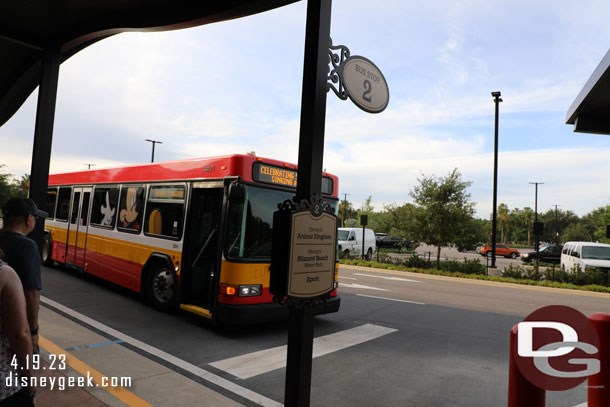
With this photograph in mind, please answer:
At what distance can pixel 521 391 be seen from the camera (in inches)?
115

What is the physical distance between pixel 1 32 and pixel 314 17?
4.45 metres

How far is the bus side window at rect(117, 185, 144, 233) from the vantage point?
28.0ft

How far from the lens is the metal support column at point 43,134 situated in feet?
16.5

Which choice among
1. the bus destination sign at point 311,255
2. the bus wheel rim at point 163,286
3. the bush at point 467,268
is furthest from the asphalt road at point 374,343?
the bush at point 467,268

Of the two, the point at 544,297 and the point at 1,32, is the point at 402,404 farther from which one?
the point at 544,297

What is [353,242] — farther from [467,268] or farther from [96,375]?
[96,375]

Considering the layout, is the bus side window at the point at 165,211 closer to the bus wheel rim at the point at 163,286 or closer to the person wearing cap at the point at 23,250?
the bus wheel rim at the point at 163,286

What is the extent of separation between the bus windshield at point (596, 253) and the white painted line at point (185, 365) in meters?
18.8

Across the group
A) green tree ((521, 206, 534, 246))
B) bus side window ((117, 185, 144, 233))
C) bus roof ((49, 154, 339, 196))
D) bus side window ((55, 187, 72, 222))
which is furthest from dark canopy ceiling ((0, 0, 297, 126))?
green tree ((521, 206, 534, 246))

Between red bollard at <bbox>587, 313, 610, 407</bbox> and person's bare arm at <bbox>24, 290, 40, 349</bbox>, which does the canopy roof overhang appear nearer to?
red bollard at <bbox>587, 313, 610, 407</bbox>

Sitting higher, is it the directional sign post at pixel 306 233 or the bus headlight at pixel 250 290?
the directional sign post at pixel 306 233

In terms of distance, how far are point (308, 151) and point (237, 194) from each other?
133 inches

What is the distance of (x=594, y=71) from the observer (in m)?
3.45

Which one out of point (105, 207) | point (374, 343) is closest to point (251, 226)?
point (374, 343)
